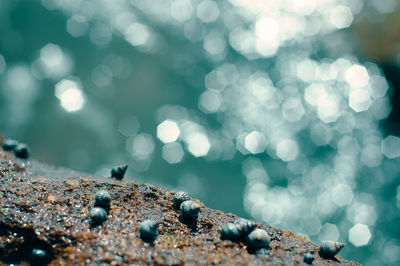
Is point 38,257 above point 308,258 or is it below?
below

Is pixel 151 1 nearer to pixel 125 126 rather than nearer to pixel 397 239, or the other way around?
pixel 125 126

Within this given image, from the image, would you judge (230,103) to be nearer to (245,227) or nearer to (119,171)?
(119,171)

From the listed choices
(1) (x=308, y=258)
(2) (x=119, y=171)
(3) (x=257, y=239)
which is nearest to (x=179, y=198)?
(3) (x=257, y=239)

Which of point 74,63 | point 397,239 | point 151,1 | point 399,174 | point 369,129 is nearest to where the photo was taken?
point 397,239

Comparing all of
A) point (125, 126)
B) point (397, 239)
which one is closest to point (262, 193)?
point (397, 239)

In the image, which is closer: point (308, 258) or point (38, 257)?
point (38, 257)

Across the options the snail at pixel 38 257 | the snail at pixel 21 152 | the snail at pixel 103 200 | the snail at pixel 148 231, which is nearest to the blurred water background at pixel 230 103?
the snail at pixel 21 152
